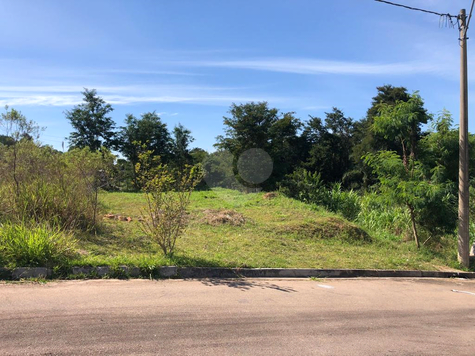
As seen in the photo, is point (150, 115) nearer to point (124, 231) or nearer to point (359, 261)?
point (124, 231)

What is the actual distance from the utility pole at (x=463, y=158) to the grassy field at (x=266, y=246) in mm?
566

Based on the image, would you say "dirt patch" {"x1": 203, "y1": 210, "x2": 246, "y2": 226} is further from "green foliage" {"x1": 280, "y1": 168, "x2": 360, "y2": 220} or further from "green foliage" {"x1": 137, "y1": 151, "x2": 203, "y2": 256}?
"green foliage" {"x1": 280, "y1": 168, "x2": 360, "y2": 220}

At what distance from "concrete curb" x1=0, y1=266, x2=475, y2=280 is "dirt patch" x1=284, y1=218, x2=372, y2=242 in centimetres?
289

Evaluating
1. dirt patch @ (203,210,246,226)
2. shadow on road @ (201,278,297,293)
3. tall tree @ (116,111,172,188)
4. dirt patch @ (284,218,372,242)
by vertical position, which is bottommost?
shadow on road @ (201,278,297,293)

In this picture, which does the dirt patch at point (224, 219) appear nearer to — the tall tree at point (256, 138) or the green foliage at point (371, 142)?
the tall tree at point (256, 138)

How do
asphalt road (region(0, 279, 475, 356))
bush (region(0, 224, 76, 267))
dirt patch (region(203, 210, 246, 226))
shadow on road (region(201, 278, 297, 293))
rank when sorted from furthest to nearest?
dirt patch (region(203, 210, 246, 226)) < shadow on road (region(201, 278, 297, 293)) < bush (region(0, 224, 76, 267)) < asphalt road (region(0, 279, 475, 356))

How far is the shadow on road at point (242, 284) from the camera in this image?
20.7 feet

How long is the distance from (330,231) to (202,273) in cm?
602

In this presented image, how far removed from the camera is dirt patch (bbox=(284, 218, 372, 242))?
11375mm

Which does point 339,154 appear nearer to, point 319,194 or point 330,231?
point 319,194

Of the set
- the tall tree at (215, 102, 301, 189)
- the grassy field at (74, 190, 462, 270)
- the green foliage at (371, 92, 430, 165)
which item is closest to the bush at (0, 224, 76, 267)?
the grassy field at (74, 190, 462, 270)

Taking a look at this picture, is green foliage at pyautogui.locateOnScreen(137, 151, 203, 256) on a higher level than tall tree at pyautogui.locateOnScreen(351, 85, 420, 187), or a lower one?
lower

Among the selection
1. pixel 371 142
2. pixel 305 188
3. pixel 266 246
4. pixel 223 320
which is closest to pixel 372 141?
pixel 371 142

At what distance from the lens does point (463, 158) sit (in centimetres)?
946
